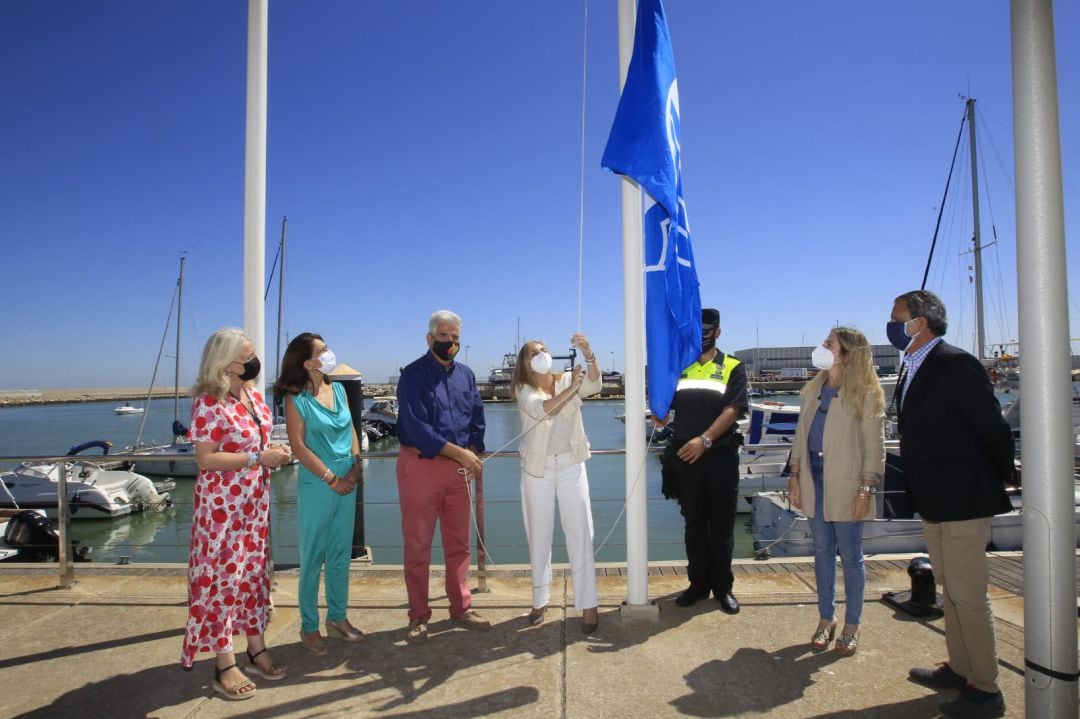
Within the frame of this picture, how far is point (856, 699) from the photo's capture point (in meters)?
2.66

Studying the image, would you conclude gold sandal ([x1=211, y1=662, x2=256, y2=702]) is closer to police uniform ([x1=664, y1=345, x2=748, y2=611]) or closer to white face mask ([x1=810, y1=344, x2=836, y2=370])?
police uniform ([x1=664, y1=345, x2=748, y2=611])

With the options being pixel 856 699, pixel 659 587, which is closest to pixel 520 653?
pixel 659 587

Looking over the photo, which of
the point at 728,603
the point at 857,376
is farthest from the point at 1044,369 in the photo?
the point at 728,603

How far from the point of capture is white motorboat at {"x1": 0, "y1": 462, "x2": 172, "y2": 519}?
1784 centimetres

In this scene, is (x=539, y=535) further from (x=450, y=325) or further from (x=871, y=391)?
(x=871, y=391)

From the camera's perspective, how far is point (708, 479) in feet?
12.5

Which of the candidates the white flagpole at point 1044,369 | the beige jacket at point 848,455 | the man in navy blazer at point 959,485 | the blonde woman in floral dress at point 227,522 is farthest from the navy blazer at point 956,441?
the blonde woman in floral dress at point 227,522

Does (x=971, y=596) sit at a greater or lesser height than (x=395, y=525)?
greater

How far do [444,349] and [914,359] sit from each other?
2443 mm

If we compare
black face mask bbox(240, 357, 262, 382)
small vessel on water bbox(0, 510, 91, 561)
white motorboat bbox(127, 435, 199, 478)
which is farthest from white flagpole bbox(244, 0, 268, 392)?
white motorboat bbox(127, 435, 199, 478)

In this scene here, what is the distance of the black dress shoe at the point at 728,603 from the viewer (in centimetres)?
364

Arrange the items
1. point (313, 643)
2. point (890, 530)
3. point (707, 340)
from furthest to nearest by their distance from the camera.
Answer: point (890, 530) < point (707, 340) < point (313, 643)

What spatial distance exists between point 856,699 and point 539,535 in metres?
1.75

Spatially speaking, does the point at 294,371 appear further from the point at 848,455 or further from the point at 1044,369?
the point at 1044,369
